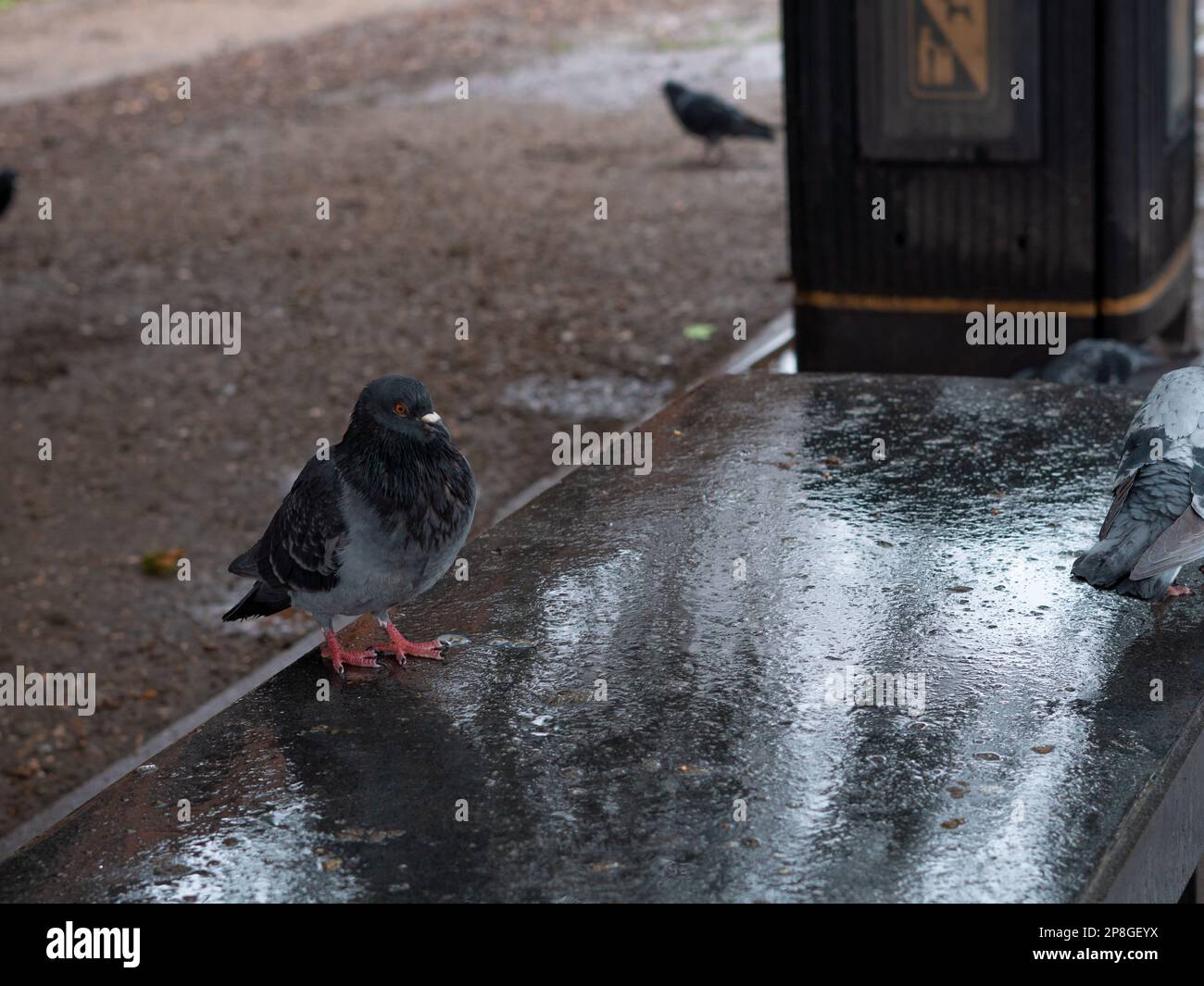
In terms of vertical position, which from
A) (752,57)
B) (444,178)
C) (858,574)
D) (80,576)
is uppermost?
(752,57)

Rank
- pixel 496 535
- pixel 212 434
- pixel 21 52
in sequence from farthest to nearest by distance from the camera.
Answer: pixel 21 52 → pixel 212 434 → pixel 496 535

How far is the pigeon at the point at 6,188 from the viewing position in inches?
382

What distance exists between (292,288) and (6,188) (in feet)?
7.10

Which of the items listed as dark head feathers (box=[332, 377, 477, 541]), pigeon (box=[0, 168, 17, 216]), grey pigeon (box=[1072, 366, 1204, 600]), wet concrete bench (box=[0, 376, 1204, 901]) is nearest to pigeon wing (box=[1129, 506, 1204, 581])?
grey pigeon (box=[1072, 366, 1204, 600])

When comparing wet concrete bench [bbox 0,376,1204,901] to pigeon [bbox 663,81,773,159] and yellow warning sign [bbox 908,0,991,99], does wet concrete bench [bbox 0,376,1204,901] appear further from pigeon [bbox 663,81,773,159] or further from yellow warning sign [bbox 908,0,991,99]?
pigeon [bbox 663,81,773,159]

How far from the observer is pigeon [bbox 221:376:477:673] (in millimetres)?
2979

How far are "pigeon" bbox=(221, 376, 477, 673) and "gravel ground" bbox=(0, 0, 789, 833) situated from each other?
366mm

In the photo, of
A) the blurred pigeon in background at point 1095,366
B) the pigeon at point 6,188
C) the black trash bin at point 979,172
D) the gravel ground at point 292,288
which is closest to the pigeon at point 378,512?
the gravel ground at point 292,288

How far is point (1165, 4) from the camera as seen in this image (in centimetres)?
585

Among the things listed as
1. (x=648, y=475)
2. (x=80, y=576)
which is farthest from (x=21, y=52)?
(x=648, y=475)

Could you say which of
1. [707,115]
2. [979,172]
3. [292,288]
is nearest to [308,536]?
[979,172]

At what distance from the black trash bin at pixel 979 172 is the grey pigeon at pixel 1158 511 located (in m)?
2.88
